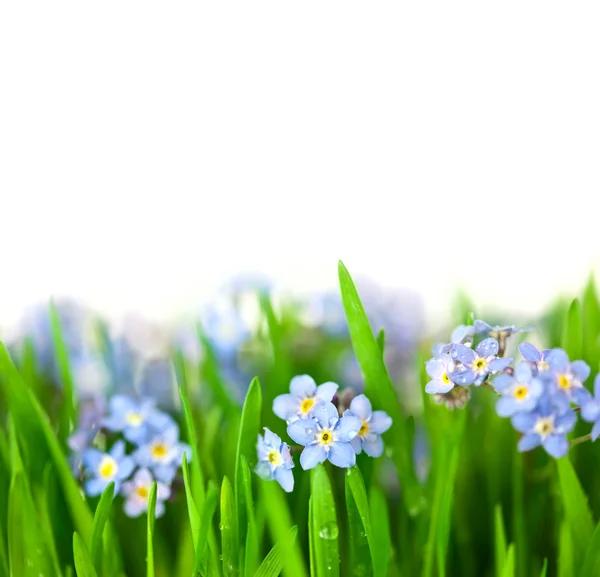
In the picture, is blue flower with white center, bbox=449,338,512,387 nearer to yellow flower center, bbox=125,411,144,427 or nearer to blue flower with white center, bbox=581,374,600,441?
blue flower with white center, bbox=581,374,600,441

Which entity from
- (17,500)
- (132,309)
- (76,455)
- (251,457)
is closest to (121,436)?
(76,455)

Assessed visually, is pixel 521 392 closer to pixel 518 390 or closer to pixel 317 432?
pixel 518 390

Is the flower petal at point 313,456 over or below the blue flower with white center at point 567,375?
below

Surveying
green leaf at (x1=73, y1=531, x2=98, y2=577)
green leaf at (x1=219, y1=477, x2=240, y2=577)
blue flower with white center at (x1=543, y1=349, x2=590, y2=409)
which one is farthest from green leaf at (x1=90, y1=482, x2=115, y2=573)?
blue flower with white center at (x1=543, y1=349, x2=590, y2=409)

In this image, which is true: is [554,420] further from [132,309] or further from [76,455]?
[132,309]

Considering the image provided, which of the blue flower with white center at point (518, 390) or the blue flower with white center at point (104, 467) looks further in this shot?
the blue flower with white center at point (104, 467)

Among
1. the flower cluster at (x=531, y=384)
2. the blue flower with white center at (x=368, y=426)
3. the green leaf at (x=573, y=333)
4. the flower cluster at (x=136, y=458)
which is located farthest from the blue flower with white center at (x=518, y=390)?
the flower cluster at (x=136, y=458)

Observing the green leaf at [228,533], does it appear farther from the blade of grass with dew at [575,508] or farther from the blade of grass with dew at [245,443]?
the blade of grass with dew at [575,508]
